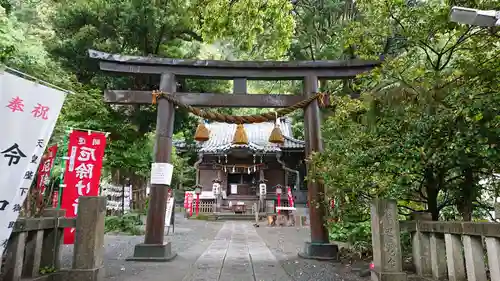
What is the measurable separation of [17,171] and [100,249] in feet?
5.81

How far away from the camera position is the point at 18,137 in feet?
10.2

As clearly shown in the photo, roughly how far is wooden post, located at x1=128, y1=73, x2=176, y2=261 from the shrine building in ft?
43.0

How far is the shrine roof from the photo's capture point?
20.1 meters

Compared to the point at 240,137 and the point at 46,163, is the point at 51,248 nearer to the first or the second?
the point at 46,163

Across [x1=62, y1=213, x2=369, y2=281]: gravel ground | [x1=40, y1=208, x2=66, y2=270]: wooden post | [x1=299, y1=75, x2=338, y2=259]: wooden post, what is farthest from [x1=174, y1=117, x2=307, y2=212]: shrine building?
[x1=40, y1=208, x2=66, y2=270]: wooden post

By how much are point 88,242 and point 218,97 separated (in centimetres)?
408

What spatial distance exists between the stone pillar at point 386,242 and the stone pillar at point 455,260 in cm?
81

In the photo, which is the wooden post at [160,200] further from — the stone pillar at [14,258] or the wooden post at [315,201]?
the wooden post at [315,201]

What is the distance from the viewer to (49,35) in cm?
1162

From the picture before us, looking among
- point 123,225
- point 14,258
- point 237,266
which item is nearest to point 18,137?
point 14,258

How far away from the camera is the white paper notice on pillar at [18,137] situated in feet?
9.79

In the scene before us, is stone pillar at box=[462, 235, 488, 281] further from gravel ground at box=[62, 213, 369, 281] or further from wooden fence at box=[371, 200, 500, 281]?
gravel ground at box=[62, 213, 369, 281]

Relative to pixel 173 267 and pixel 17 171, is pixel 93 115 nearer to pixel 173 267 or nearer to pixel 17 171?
pixel 173 267

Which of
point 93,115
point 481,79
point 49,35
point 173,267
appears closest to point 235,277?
point 173,267
